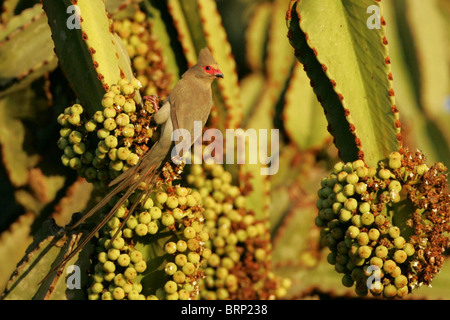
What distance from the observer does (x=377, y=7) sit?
102 inches

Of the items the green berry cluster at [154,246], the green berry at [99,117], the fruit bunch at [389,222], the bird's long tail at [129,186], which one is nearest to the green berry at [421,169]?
the fruit bunch at [389,222]

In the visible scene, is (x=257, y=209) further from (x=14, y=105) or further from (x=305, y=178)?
(x=14, y=105)

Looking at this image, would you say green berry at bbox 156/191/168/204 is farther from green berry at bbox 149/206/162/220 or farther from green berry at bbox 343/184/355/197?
green berry at bbox 343/184/355/197

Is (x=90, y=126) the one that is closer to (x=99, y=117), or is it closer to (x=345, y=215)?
(x=99, y=117)

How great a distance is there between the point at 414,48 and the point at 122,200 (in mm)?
3918

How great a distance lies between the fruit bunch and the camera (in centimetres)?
247

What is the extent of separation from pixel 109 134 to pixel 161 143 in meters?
0.20

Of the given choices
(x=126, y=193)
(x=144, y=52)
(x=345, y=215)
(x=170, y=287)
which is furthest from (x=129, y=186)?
(x=144, y=52)

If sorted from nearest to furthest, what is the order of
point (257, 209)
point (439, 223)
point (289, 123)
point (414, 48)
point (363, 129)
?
point (439, 223) → point (363, 129) → point (257, 209) → point (289, 123) → point (414, 48)

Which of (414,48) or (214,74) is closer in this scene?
(214,74)

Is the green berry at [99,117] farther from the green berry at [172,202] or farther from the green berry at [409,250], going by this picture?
the green berry at [409,250]

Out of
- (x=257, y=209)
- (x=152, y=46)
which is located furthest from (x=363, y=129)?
(x=152, y=46)

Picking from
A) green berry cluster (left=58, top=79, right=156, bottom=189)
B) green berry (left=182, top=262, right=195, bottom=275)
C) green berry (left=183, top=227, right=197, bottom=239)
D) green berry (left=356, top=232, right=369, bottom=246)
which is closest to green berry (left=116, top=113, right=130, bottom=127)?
green berry cluster (left=58, top=79, right=156, bottom=189)

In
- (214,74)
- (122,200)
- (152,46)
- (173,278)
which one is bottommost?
(173,278)
